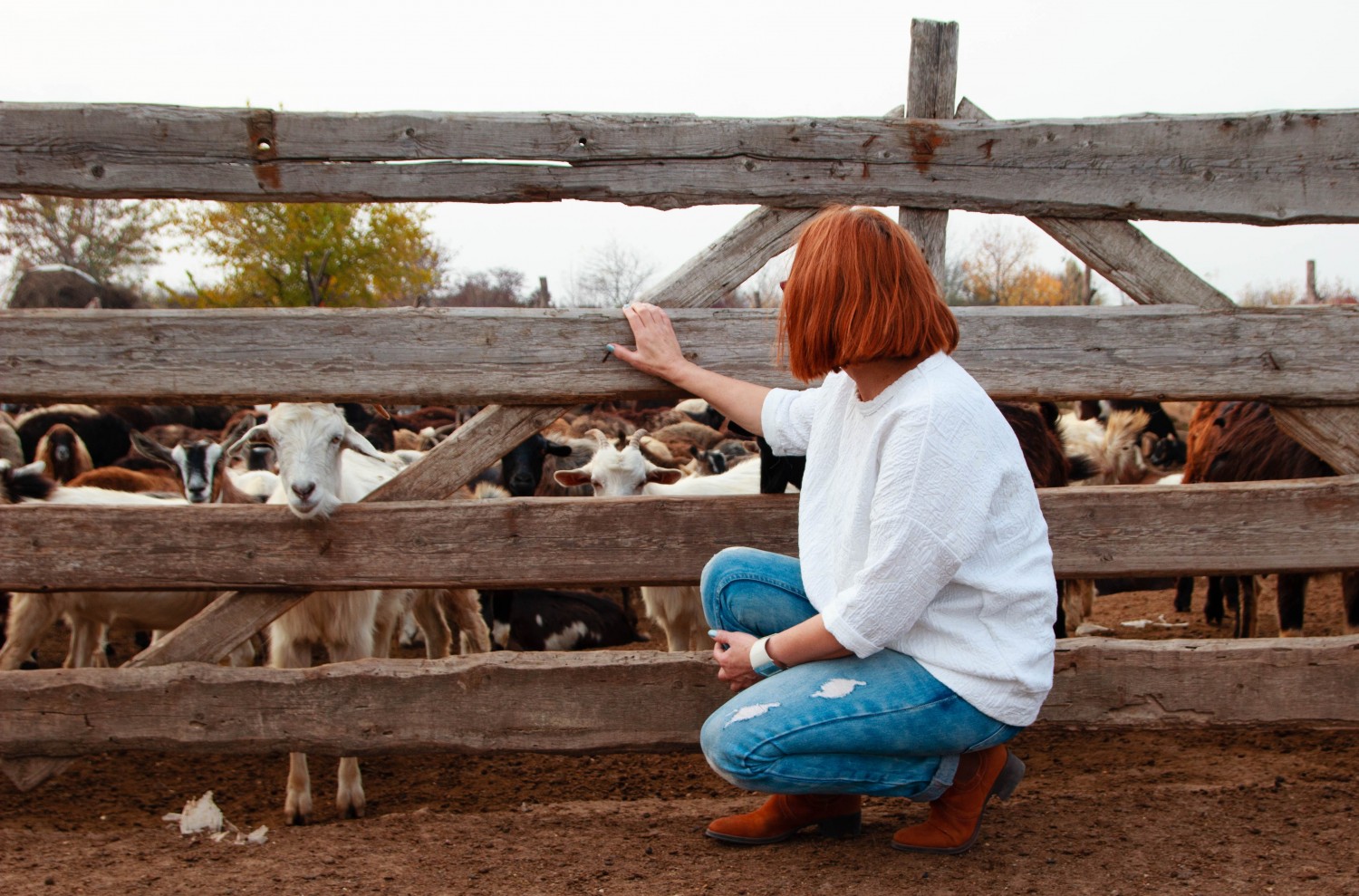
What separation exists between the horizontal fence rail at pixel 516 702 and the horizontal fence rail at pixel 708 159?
5.31ft

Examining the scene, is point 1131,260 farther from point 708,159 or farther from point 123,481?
point 123,481

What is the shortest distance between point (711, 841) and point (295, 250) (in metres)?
33.9

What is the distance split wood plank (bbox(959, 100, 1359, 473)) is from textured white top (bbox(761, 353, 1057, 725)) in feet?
4.29

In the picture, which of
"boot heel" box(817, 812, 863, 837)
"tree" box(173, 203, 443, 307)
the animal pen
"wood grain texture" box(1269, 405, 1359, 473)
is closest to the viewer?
"boot heel" box(817, 812, 863, 837)

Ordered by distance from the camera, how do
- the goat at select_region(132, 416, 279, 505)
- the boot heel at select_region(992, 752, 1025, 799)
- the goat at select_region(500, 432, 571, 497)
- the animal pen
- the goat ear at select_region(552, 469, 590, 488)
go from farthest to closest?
the goat at select_region(500, 432, 571, 497) → the goat ear at select_region(552, 469, 590, 488) → the goat at select_region(132, 416, 279, 505) → the animal pen → the boot heel at select_region(992, 752, 1025, 799)

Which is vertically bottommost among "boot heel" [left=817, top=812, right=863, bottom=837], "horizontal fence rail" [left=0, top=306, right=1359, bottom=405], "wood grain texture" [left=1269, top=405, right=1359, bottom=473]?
"boot heel" [left=817, top=812, right=863, bottom=837]

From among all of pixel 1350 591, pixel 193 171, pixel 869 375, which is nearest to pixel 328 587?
pixel 193 171

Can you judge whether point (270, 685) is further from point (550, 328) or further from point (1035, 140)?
point (1035, 140)

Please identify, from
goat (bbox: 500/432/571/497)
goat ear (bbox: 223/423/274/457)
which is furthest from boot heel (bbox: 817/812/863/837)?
goat (bbox: 500/432/571/497)

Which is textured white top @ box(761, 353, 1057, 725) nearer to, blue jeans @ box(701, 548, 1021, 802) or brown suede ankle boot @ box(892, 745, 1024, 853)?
blue jeans @ box(701, 548, 1021, 802)

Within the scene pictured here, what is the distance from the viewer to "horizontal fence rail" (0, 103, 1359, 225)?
3668mm

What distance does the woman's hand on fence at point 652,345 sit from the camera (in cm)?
371

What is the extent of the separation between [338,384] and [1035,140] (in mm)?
2589

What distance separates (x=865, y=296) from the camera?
8.97 ft
